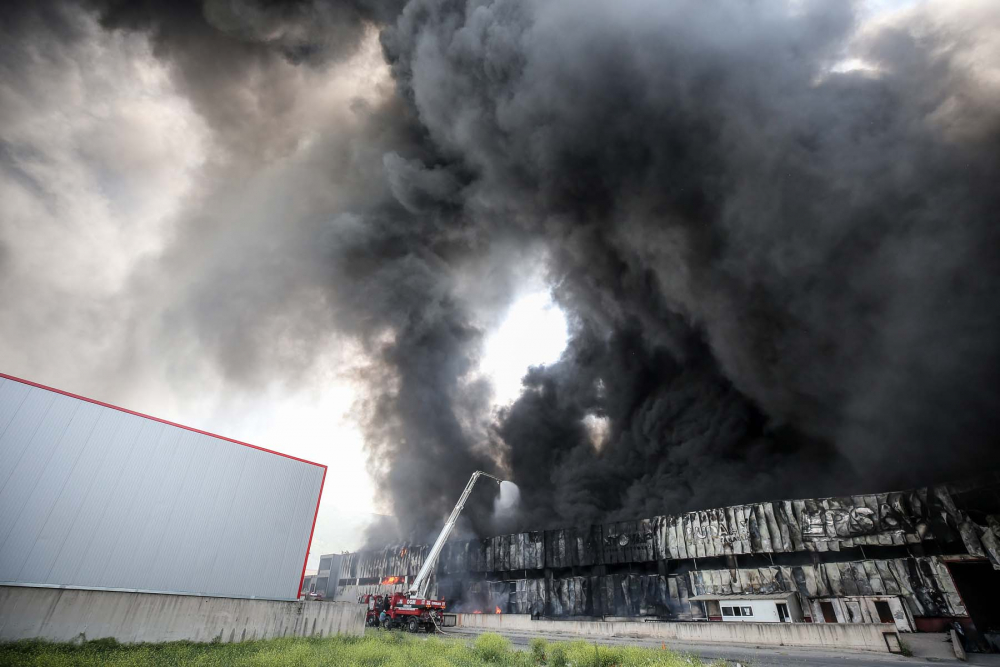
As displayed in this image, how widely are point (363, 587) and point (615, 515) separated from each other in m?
34.7

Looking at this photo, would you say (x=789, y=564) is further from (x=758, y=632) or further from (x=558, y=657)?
(x=558, y=657)

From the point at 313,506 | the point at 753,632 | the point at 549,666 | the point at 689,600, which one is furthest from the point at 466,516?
the point at 549,666

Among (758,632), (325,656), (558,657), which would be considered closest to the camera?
(558,657)

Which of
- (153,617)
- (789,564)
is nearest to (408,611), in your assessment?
(153,617)

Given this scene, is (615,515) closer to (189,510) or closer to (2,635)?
(189,510)

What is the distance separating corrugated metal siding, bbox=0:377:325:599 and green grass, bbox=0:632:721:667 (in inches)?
89.9

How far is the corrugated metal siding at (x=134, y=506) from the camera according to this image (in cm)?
1381

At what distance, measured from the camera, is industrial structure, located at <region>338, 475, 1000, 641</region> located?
862 inches

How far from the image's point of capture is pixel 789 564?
27.0 m

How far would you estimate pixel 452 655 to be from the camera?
1363 cm

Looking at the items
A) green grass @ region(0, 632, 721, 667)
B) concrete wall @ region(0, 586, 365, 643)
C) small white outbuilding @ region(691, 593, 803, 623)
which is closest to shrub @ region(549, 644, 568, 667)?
green grass @ region(0, 632, 721, 667)

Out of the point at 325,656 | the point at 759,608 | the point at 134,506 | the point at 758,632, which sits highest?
the point at 134,506

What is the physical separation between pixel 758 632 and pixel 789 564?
11.7 m

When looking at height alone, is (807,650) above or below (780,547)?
below
